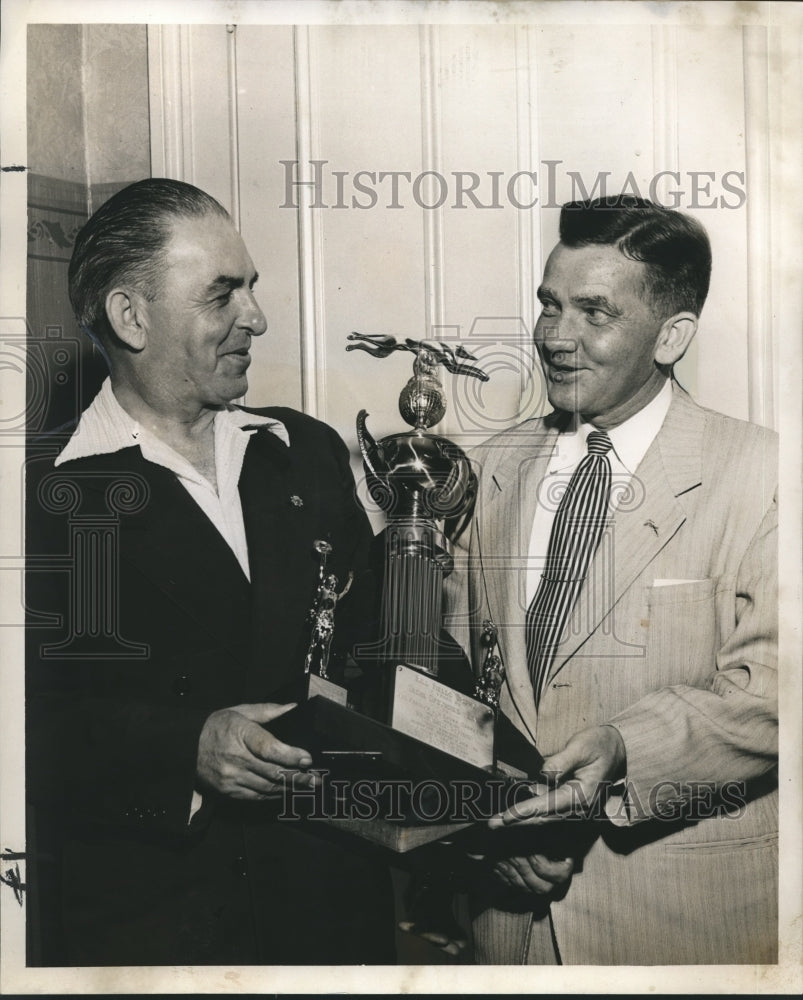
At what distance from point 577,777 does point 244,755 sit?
80 centimetres

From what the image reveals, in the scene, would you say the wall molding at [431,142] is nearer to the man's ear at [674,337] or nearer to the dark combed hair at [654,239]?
the dark combed hair at [654,239]

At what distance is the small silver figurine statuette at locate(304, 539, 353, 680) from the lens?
3.09 meters

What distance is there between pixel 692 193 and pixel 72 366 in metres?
1.61

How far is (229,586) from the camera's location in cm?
311

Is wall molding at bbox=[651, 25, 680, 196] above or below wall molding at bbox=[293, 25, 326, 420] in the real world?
above

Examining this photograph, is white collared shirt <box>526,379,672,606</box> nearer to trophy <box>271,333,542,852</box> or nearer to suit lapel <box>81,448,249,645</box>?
trophy <box>271,333,542,852</box>

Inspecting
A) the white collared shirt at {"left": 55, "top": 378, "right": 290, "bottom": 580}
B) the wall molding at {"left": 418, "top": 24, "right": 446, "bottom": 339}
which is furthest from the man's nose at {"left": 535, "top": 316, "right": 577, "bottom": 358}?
the white collared shirt at {"left": 55, "top": 378, "right": 290, "bottom": 580}

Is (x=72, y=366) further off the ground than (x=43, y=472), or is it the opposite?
(x=72, y=366)

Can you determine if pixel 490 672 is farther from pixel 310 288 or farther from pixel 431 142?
pixel 431 142

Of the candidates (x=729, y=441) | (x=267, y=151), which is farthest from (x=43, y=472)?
(x=729, y=441)

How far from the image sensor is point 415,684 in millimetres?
3049

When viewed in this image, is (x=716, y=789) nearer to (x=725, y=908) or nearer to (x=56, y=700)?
(x=725, y=908)

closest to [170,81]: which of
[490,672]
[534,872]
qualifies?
[490,672]

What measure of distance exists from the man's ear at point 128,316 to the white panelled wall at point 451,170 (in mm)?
304
